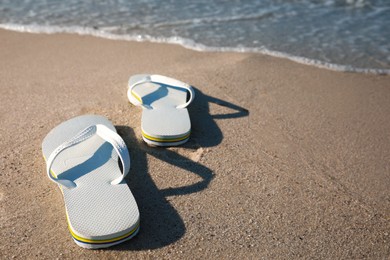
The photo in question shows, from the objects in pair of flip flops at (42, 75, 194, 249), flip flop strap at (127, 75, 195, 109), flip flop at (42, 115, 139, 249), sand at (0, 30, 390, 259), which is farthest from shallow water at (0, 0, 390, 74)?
flip flop at (42, 115, 139, 249)

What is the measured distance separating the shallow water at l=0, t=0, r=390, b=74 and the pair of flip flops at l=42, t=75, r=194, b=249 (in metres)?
1.27

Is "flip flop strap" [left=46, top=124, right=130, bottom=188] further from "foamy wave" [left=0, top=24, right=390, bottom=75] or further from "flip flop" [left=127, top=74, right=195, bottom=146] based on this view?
"foamy wave" [left=0, top=24, right=390, bottom=75]

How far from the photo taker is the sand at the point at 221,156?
2434 millimetres

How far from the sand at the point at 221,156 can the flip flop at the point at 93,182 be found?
0.10m

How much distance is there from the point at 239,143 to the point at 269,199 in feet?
1.88

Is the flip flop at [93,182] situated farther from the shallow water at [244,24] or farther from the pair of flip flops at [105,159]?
the shallow water at [244,24]

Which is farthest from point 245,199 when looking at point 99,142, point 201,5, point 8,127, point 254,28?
point 201,5

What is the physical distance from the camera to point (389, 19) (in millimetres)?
5285

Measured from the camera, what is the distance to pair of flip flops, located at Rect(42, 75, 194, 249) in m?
2.34

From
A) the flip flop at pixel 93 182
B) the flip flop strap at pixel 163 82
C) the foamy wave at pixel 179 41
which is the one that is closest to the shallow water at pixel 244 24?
the foamy wave at pixel 179 41

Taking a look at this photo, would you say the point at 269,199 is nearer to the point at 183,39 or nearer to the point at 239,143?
the point at 239,143

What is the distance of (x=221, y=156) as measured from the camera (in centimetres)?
305

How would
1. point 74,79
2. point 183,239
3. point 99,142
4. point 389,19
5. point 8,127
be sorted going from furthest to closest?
point 389,19, point 74,79, point 8,127, point 99,142, point 183,239

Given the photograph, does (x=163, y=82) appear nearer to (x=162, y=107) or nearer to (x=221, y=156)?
(x=162, y=107)
